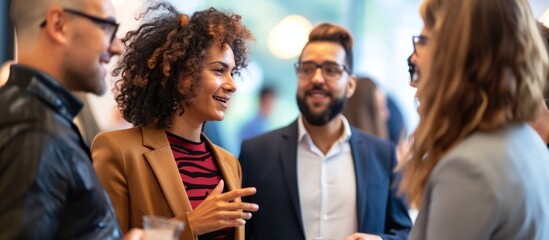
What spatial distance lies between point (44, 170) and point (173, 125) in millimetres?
1138

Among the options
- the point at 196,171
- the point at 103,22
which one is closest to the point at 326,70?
the point at 196,171

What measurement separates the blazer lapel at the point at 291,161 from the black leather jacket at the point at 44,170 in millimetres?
1410

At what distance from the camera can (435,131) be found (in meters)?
1.59

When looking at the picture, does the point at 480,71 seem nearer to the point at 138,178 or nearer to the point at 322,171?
the point at 138,178

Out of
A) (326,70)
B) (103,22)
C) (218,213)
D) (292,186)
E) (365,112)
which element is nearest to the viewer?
(103,22)

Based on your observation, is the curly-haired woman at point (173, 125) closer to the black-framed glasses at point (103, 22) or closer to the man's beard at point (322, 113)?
the man's beard at point (322, 113)

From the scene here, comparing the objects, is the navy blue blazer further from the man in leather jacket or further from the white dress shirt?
the man in leather jacket

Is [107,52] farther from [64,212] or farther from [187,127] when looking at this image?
[187,127]

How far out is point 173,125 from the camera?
2.57m

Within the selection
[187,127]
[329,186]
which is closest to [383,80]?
[329,186]

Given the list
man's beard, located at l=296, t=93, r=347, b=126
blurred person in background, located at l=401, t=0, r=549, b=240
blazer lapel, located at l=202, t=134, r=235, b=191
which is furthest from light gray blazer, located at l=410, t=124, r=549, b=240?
man's beard, located at l=296, t=93, r=347, b=126

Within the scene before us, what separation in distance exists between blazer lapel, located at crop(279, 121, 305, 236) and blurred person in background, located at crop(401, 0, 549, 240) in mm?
1393

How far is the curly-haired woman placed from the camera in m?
2.32

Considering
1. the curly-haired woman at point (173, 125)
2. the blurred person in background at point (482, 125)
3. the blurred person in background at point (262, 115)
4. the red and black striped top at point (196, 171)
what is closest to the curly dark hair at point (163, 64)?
the curly-haired woman at point (173, 125)
